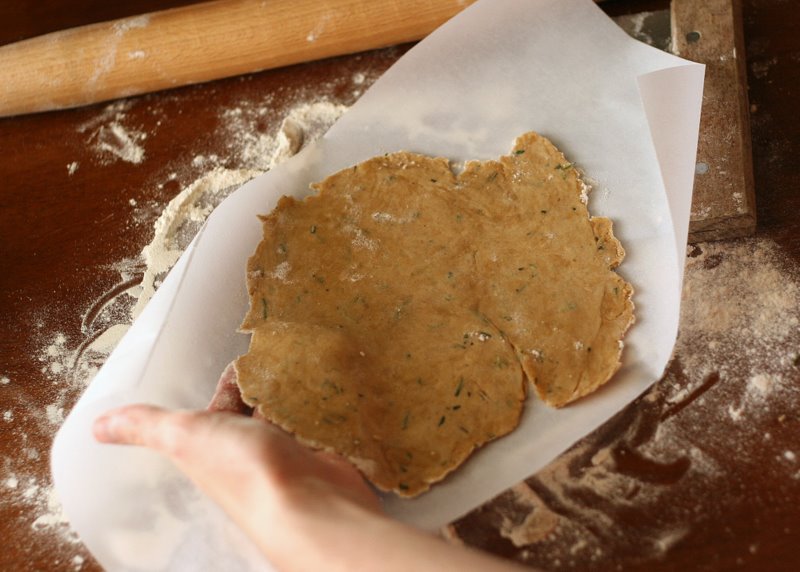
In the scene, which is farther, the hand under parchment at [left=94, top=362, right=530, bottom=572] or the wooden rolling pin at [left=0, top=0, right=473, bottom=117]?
the wooden rolling pin at [left=0, top=0, right=473, bottom=117]

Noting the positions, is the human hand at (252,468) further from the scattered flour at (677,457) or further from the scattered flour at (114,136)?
the scattered flour at (114,136)

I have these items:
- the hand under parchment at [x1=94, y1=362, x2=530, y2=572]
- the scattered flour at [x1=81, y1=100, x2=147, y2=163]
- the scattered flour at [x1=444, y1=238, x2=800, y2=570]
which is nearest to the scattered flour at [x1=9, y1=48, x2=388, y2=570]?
the scattered flour at [x1=81, y1=100, x2=147, y2=163]

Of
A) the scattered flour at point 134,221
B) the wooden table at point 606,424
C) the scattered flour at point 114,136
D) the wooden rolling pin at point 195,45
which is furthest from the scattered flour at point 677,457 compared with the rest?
the scattered flour at point 114,136

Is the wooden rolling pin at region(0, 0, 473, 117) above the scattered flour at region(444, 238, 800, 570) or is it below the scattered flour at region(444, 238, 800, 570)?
above

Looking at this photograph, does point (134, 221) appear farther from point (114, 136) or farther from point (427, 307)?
point (427, 307)

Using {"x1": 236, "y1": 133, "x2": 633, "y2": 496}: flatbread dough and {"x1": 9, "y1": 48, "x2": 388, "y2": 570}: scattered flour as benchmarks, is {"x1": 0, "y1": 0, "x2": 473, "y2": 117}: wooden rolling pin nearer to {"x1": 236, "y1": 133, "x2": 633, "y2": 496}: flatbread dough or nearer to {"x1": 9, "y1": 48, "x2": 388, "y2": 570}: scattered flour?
{"x1": 9, "y1": 48, "x2": 388, "y2": 570}: scattered flour

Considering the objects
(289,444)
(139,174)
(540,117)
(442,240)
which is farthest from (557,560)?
(139,174)
